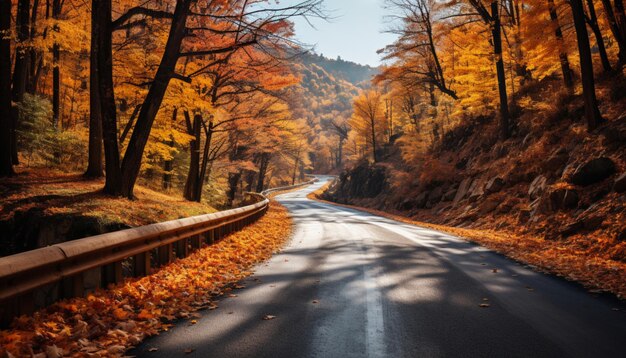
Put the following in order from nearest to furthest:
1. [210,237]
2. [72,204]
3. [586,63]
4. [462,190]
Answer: [72,204] → [210,237] → [586,63] → [462,190]

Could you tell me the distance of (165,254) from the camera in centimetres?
711

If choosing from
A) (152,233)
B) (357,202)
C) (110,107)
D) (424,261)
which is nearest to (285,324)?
(152,233)

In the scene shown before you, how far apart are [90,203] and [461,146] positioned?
80.5 ft

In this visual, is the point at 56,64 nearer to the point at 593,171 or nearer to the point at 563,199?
the point at 563,199

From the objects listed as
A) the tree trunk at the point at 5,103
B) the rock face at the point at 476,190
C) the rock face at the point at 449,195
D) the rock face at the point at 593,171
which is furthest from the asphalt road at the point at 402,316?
the rock face at the point at 449,195

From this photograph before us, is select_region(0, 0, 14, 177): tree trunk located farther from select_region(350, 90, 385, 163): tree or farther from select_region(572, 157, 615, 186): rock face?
select_region(350, 90, 385, 163): tree

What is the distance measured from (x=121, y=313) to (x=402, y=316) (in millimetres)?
3157

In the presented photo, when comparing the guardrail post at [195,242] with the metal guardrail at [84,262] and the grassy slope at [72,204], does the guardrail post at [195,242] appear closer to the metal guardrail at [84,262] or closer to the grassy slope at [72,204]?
the metal guardrail at [84,262]

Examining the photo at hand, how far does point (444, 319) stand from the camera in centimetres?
A: 465

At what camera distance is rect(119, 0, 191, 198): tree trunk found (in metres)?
10.0

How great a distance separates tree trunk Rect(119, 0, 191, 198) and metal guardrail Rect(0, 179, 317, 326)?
2.75 m

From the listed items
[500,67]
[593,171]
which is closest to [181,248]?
[593,171]

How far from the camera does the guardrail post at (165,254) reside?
7027 mm

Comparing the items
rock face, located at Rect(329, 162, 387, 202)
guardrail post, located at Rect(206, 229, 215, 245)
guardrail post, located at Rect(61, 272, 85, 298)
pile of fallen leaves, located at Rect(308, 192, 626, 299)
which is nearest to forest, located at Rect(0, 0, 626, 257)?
pile of fallen leaves, located at Rect(308, 192, 626, 299)
